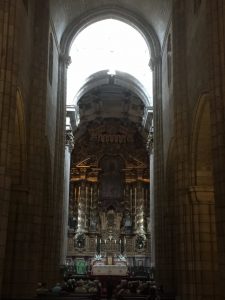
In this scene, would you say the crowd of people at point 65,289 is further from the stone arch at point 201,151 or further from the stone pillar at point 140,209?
the stone pillar at point 140,209

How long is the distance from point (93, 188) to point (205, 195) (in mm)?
28556

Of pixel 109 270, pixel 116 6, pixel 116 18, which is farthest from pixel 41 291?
pixel 116 6

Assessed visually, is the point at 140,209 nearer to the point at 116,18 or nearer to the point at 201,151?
the point at 116,18

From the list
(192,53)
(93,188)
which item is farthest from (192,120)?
(93,188)

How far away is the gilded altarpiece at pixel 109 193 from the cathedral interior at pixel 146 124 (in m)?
8.43

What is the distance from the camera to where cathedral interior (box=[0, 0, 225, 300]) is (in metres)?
12.7

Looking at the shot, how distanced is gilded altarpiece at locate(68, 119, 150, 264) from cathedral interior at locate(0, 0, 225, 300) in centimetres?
843

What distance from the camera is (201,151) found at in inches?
659

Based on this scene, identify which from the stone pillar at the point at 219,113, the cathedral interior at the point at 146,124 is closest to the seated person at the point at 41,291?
the cathedral interior at the point at 146,124

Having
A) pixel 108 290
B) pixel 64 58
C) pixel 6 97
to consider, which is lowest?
pixel 108 290

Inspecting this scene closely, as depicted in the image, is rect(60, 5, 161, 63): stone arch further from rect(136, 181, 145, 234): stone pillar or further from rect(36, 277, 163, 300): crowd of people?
rect(136, 181, 145, 234): stone pillar

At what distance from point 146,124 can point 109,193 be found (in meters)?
13.3

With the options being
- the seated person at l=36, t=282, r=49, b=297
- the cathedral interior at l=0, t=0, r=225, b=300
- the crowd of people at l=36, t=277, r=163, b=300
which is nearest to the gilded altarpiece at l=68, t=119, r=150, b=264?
the cathedral interior at l=0, t=0, r=225, b=300

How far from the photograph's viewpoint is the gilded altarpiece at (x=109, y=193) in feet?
137
